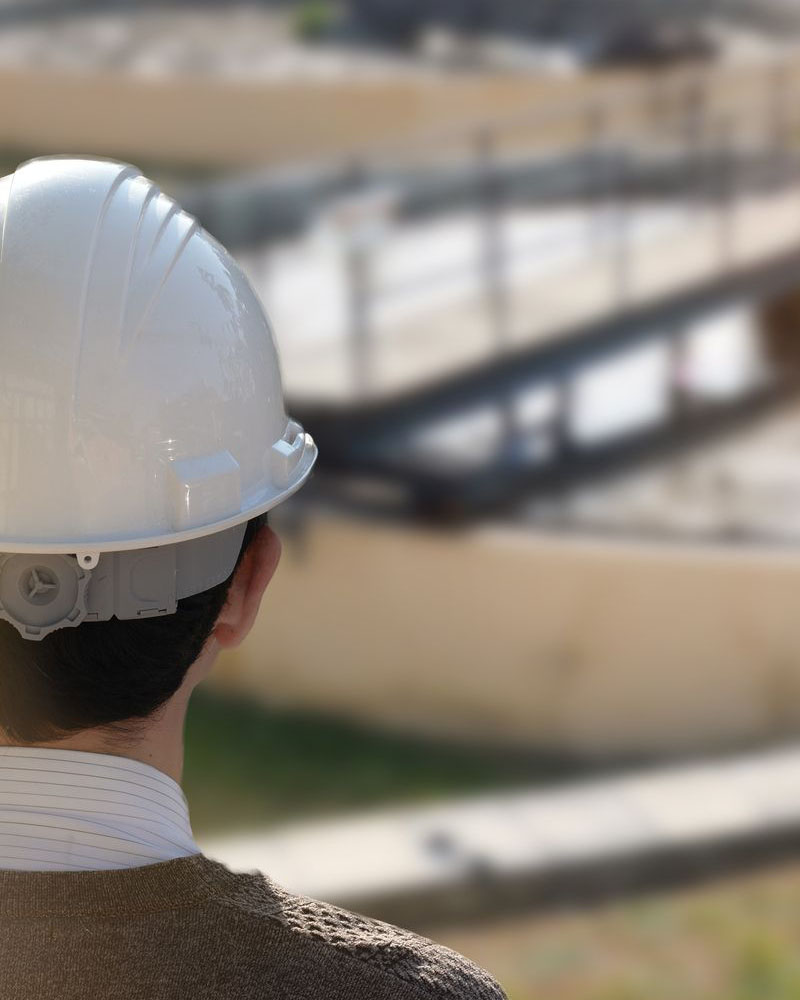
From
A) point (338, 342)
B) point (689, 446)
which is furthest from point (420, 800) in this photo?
point (689, 446)

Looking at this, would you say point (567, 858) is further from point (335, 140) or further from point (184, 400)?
point (335, 140)

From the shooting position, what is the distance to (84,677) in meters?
1.27

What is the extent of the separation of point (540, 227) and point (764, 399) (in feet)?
5.94

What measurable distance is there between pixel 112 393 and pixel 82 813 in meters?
0.41

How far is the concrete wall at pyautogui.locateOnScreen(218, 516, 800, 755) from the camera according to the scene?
241 inches

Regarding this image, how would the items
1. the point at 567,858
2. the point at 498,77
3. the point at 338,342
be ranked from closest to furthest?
1. the point at 567,858
2. the point at 338,342
3. the point at 498,77

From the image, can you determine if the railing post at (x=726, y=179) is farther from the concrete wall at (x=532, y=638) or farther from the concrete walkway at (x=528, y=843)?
the concrete walkway at (x=528, y=843)

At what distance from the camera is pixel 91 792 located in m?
1.26

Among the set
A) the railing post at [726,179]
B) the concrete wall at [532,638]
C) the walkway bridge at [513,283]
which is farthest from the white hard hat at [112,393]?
the railing post at [726,179]

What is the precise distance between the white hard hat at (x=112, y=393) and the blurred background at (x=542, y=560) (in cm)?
295

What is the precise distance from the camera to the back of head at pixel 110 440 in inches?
50.7

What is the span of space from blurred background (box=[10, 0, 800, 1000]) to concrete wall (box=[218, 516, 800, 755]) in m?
0.01

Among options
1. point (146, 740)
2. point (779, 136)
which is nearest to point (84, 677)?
point (146, 740)

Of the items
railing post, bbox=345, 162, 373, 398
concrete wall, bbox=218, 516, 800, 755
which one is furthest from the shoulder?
railing post, bbox=345, 162, 373, 398
